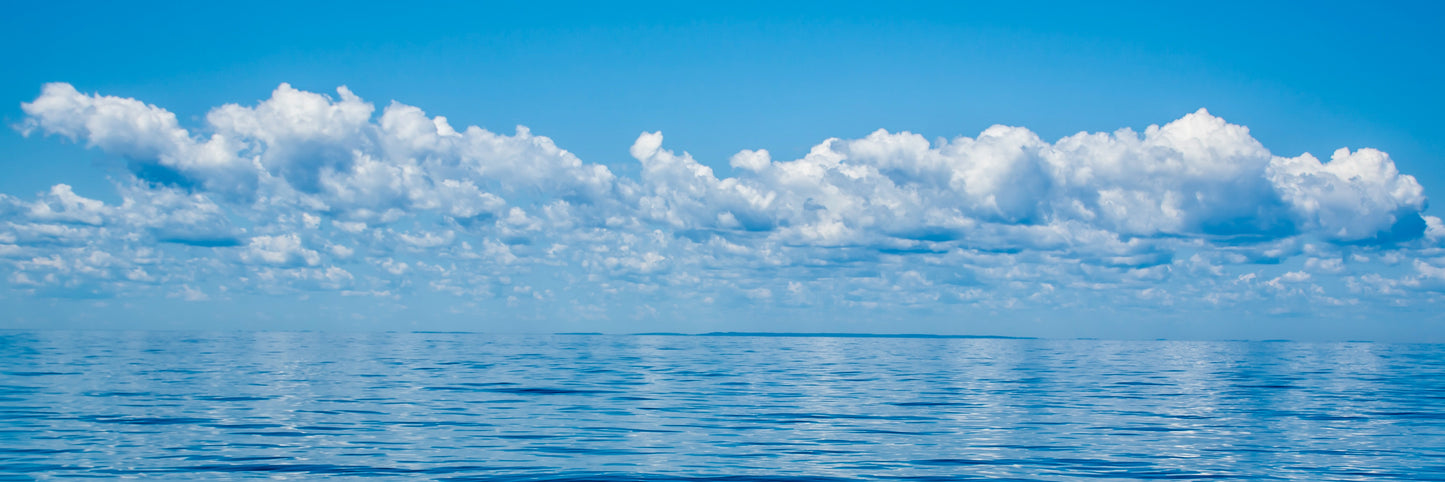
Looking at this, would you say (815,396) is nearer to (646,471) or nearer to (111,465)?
(646,471)

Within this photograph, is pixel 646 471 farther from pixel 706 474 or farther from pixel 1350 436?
pixel 1350 436

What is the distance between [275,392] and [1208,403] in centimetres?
3541

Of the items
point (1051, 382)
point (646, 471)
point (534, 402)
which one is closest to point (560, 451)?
point (646, 471)

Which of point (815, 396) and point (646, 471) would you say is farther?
point (815, 396)

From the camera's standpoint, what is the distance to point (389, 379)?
44.9 m

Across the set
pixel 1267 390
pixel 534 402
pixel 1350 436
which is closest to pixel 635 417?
pixel 534 402

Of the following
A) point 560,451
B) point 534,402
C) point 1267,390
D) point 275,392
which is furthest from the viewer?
point 1267,390

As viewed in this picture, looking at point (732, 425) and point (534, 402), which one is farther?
point (534, 402)

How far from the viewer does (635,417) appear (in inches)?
1150

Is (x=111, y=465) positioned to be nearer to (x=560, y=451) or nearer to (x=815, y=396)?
(x=560, y=451)

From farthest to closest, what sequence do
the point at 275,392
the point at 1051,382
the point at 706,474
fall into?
the point at 1051,382, the point at 275,392, the point at 706,474

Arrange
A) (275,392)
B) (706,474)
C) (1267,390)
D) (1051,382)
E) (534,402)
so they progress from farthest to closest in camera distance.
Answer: (1051,382), (1267,390), (275,392), (534,402), (706,474)

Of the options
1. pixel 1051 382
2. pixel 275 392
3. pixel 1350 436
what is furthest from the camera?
pixel 1051 382

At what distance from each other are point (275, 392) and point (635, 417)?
1609cm
